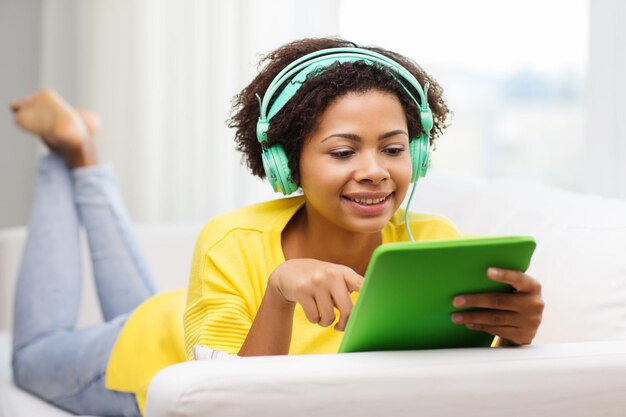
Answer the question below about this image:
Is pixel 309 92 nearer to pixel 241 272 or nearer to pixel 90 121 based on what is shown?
pixel 241 272

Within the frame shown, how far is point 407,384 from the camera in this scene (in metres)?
0.93

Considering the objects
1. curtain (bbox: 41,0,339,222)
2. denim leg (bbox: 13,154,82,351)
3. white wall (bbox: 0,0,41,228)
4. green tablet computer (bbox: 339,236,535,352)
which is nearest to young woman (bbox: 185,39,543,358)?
green tablet computer (bbox: 339,236,535,352)

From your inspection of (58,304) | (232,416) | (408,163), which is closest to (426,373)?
(232,416)

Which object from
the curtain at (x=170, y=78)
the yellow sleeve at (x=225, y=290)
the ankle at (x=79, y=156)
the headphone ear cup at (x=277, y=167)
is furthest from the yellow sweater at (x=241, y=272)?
the curtain at (x=170, y=78)

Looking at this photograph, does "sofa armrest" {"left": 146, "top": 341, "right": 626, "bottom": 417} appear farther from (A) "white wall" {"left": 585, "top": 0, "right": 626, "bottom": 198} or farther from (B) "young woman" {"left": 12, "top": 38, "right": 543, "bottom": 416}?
(A) "white wall" {"left": 585, "top": 0, "right": 626, "bottom": 198}

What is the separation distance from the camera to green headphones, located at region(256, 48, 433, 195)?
3.93 ft

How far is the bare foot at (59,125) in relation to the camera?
6.71 ft

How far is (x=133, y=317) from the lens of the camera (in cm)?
171

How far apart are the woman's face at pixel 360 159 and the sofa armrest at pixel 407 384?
0.26m

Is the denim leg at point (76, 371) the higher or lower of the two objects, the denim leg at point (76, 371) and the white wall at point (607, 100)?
the lower

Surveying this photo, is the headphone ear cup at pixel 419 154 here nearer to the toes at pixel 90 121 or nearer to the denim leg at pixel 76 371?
the denim leg at pixel 76 371

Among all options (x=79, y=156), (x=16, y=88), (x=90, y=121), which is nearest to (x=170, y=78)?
(x=16, y=88)

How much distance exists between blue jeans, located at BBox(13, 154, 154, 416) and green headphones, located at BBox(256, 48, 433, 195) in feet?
2.13

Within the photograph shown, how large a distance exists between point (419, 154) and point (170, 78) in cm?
201
